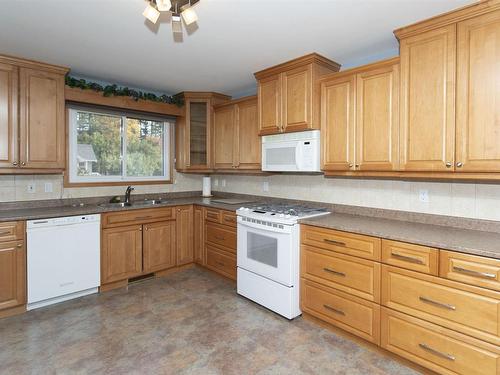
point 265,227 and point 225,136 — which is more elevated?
point 225,136

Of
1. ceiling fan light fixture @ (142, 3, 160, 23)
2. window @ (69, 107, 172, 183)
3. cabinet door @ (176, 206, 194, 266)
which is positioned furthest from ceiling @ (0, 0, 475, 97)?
cabinet door @ (176, 206, 194, 266)

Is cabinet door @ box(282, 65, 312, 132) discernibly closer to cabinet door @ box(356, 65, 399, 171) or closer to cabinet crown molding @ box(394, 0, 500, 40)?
cabinet door @ box(356, 65, 399, 171)

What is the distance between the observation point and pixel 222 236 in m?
3.63

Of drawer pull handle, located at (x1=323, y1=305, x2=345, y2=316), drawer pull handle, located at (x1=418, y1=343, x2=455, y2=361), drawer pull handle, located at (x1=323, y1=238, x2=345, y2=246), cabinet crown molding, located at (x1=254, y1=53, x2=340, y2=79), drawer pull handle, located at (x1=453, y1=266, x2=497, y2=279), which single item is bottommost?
drawer pull handle, located at (x1=418, y1=343, x2=455, y2=361)

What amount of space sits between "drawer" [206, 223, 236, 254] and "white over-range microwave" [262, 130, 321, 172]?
2.86ft

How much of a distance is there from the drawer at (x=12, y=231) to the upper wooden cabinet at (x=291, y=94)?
249 centimetres

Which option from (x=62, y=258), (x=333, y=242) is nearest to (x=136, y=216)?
(x=62, y=258)

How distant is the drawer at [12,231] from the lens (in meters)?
2.62

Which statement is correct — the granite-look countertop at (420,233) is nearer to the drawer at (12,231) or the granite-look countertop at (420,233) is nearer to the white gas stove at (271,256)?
the white gas stove at (271,256)

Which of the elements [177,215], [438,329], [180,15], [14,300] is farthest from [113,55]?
[438,329]

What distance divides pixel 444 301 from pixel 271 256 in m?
1.39

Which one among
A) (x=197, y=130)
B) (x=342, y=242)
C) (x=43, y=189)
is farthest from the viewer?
(x=197, y=130)

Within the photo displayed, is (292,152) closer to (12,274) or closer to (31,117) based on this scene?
(31,117)

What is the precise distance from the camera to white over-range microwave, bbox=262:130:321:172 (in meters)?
2.84
